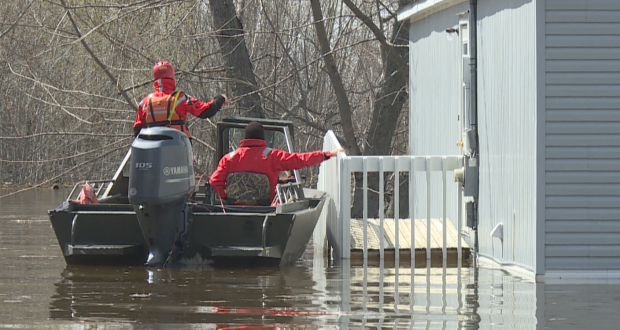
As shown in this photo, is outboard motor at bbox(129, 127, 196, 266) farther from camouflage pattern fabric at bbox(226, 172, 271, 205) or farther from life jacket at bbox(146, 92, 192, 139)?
life jacket at bbox(146, 92, 192, 139)

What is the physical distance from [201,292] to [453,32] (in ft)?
18.9

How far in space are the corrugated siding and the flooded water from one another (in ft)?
1.82

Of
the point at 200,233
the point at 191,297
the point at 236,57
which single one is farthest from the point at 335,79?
the point at 191,297

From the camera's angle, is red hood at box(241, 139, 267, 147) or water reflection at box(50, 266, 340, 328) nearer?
water reflection at box(50, 266, 340, 328)

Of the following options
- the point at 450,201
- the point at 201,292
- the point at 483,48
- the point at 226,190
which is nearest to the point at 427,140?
the point at 450,201

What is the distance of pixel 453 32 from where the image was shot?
42.0 feet

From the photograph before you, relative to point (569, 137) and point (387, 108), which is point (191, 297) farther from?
point (387, 108)

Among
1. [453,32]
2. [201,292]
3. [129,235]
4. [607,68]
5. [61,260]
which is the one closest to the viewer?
[201,292]

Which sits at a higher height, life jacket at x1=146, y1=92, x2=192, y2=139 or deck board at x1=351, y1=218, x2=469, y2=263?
life jacket at x1=146, y1=92, x2=192, y2=139

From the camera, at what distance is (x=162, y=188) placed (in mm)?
9555

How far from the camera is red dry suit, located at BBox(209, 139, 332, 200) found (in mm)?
10844

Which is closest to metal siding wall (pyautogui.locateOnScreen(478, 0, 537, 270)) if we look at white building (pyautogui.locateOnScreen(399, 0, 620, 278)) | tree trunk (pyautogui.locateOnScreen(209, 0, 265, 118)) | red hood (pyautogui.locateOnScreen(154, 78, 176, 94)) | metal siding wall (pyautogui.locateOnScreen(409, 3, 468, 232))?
white building (pyautogui.locateOnScreen(399, 0, 620, 278))

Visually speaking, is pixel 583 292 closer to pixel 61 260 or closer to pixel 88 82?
pixel 61 260

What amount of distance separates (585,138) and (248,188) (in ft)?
11.9
